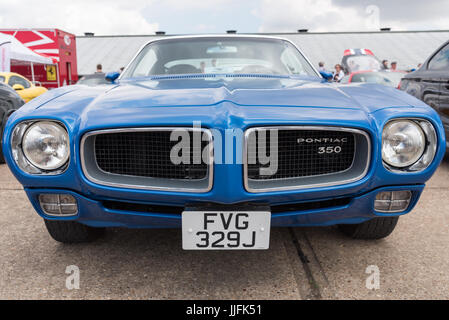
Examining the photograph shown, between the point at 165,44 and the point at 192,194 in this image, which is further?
the point at 165,44

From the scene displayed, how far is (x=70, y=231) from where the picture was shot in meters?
2.04

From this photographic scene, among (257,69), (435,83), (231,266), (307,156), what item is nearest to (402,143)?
(307,156)

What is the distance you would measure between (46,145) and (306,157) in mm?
1155

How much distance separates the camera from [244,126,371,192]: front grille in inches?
62.2

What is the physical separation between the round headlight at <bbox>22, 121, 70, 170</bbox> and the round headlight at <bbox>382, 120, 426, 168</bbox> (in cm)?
141

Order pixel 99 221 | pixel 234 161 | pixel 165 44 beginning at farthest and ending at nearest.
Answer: pixel 165 44 < pixel 99 221 < pixel 234 161

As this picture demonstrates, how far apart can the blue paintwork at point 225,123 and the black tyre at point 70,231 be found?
312mm

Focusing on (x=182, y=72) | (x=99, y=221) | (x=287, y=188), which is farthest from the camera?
(x=182, y=72)

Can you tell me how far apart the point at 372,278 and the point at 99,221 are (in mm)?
1330

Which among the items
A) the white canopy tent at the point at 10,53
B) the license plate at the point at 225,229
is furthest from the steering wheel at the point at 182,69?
the white canopy tent at the point at 10,53

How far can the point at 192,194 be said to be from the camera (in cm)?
154

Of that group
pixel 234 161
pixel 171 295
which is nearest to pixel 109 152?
pixel 234 161

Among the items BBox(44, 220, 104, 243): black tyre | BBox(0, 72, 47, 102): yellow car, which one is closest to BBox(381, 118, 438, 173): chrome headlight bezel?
BBox(44, 220, 104, 243): black tyre

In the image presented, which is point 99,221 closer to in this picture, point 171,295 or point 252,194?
point 171,295
